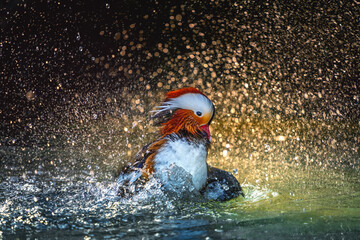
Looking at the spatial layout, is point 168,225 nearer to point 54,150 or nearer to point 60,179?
point 60,179

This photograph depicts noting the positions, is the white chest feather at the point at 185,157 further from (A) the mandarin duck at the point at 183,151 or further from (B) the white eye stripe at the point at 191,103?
(B) the white eye stripe at the point at 191,103

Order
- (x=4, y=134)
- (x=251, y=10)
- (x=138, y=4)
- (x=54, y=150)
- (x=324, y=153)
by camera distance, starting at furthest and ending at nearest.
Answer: (x=138, y=4), (x=251, y=10), (x=4, y=134), (x=324, y=153), (x=54, y=150)

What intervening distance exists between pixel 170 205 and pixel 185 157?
0.76 feet

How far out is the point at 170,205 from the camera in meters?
1.82

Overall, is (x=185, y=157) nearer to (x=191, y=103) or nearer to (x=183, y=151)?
(x=183, y=151)

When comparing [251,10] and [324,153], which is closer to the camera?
[324,153]

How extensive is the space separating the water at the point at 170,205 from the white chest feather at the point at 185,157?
4.9 inches

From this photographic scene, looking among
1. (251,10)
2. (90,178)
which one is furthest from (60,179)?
(251,10)

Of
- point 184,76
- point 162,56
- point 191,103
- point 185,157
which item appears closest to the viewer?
point 185,157

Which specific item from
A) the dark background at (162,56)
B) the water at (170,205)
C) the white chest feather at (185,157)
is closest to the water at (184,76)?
the dark background at (162,56)

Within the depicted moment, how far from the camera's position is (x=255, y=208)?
6.23 feet

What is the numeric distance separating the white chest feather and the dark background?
3.39 metres

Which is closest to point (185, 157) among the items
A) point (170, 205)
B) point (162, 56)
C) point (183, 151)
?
point (183, 151)

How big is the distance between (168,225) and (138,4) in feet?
14.1
